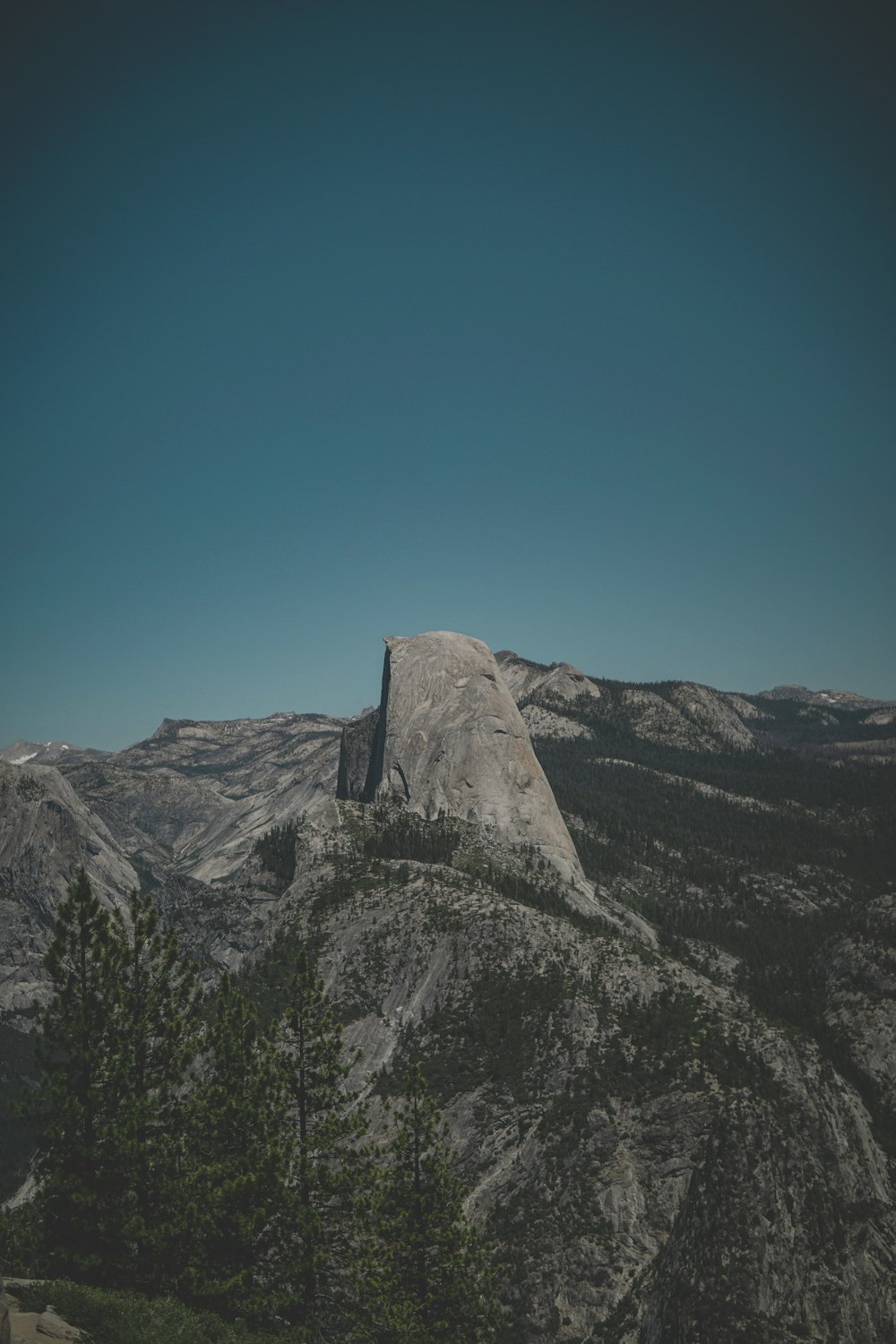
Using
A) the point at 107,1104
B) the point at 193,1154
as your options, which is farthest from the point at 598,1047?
the point at 107,1104

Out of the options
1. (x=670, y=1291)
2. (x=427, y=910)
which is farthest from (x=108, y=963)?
(x=427, y=910)

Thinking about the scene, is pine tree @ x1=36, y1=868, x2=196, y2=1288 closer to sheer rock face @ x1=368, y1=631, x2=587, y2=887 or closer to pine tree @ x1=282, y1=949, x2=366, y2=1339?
pine tree @ x1=282, y1=949, x2=366, y2=1339

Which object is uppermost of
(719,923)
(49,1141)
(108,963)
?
(108,963)

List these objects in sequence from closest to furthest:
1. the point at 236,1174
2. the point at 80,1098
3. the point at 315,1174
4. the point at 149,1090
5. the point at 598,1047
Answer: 1. the point at 80,1098
2. the point at 149,1090
3. the point at 236,1174
4. the point at 315,1174
5. the point at 598,1047

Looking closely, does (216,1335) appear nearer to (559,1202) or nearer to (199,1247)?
(199,1247)

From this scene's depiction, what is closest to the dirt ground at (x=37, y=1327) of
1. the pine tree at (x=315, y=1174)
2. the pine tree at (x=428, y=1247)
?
the pine tree at (x=315, y=1174)

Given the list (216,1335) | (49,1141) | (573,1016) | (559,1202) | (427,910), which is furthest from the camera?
(427,910)

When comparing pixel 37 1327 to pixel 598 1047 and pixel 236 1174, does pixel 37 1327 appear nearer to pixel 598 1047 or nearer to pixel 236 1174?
pixel 236 1174
